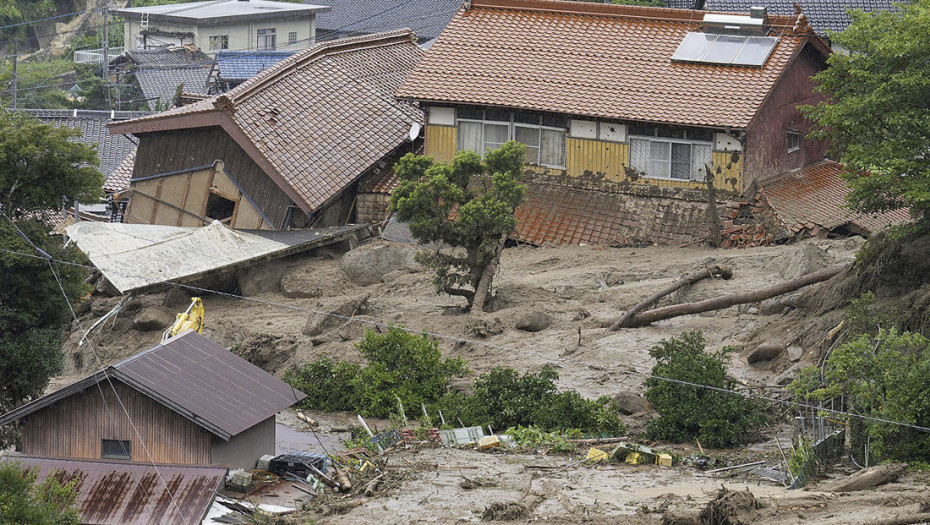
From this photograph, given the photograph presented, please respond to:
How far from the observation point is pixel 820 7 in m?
50.8

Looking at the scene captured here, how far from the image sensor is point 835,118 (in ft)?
84.8

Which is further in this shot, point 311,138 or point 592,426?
point 311,138

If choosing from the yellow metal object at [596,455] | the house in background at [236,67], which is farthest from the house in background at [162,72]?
the yellow metal object at [596,455]

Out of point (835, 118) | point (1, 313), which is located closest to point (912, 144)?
point (835, 118)

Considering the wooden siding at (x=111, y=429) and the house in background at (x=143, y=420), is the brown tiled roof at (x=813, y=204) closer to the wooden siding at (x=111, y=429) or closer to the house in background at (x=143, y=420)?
the house in background at (x=143, y=420)

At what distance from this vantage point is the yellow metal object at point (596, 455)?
75.6 ft

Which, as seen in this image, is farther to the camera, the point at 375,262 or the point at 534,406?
the point at 375,262

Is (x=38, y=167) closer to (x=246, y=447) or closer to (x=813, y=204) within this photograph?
(x=246, y=447)

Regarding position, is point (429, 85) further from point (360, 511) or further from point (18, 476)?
point (18, 476)

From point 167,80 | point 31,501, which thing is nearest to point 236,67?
point 167,80

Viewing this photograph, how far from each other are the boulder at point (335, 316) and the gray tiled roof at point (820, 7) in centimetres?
2443

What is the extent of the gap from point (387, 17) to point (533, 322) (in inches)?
1489

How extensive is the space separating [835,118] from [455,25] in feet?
53.2

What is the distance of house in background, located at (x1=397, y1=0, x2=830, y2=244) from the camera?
1378 inches
